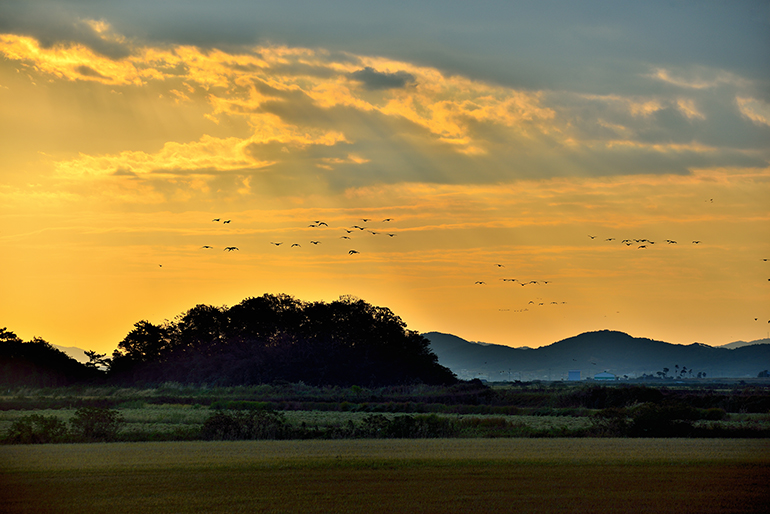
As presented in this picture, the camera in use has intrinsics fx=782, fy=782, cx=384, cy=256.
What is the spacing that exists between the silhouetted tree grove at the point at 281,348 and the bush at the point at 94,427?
208ft

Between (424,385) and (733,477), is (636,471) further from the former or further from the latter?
(424,385)

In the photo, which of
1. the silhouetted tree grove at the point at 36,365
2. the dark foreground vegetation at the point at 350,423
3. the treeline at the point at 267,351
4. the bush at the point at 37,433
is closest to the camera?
the bush at the point at 37,433

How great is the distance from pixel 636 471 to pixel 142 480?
1665 cm

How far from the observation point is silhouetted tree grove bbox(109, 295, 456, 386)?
106 m

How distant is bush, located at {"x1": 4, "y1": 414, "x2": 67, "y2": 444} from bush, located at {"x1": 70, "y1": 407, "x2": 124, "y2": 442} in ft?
2.35

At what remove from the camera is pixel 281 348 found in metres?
112

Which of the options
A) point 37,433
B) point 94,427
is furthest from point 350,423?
point 37,433

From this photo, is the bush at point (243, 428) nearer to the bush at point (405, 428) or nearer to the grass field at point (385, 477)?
the grass field at point (385, 477)

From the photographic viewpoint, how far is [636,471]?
1076 inches

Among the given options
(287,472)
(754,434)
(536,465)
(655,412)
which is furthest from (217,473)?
(754,434)

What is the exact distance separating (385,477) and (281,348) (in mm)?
87664

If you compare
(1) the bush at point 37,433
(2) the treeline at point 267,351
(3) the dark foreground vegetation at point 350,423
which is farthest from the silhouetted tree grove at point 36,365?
(1) the bush at point 37,433

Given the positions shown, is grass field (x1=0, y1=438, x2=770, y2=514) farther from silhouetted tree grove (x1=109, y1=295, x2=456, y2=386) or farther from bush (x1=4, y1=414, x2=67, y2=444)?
silhouetted tree grove (x1=109, y1=295, x2=456, y2=386)

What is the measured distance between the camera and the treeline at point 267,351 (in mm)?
104562
